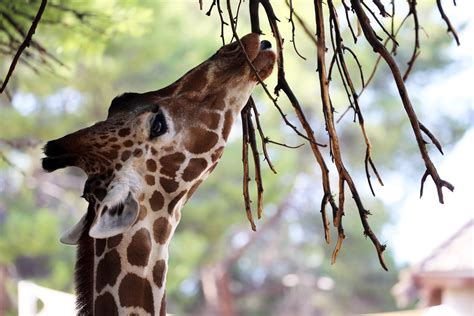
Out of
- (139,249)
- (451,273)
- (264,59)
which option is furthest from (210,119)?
(451,273)

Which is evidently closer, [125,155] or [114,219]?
[114,219]

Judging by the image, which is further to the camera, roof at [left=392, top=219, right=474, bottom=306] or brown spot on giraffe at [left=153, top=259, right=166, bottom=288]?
roof at [left=392, top=219, right=474, bottom=306]

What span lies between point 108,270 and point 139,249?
0.20 ft

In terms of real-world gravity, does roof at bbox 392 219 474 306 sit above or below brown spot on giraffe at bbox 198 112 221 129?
above

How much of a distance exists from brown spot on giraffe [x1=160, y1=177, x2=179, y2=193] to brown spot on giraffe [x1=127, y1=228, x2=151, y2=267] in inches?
3.0

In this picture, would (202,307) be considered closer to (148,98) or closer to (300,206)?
(300,206)

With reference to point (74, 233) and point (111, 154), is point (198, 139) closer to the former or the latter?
point (111, 154)

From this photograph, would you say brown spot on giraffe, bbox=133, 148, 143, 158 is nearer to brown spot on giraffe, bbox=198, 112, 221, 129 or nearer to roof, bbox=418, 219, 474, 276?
brown spot on giraffe, bbox=198, 112, 221, 129

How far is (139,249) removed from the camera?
125 cm

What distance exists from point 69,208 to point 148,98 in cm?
763

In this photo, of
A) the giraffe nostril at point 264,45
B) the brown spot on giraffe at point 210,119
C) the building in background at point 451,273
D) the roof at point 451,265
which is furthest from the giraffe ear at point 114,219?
the roof at point 451,265

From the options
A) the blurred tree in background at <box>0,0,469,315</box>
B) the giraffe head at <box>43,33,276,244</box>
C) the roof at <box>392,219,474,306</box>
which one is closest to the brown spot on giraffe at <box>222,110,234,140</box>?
the giraffe head at <box>43,33,276,244</box>

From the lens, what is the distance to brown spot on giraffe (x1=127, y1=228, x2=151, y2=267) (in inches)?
49.0

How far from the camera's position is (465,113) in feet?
32.2
